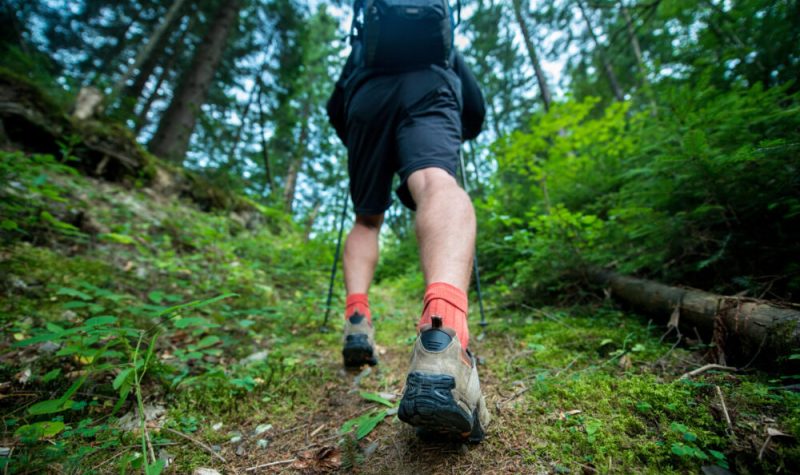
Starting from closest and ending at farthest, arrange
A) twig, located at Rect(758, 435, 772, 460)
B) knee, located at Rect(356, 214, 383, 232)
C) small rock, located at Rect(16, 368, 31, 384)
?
twig, located at Rect(758, 435, 772, 460), small rock, located at Rect(16, 368, 31, 384), knee, located at Rect(356, 214, 383, 232)

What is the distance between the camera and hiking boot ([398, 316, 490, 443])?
2.71 feet

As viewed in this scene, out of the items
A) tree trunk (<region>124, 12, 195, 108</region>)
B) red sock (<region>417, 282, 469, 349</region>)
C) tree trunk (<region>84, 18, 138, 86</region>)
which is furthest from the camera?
tree trunk (<region>84, 18, 138, 86</region>)

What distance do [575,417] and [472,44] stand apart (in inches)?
520

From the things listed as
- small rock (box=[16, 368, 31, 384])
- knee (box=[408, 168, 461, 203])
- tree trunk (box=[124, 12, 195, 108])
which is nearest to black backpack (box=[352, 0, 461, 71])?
knee (box=[408, 168, 461, 203])

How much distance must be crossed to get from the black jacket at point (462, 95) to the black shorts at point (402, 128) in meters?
0.19

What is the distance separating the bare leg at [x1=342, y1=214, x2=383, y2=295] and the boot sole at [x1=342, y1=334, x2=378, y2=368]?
26 centimetres

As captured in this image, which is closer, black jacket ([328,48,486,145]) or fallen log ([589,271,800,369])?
fallen log ([589,271,800,369])

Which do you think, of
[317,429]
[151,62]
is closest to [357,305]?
[317,429]

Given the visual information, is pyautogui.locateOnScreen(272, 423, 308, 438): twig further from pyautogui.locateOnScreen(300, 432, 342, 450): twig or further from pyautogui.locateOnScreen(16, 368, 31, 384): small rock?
pyautogui.locateOnScreen(16, 368, 31, 384): small rock

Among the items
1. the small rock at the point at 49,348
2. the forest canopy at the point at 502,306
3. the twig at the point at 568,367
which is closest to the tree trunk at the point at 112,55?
the forest canopy at the point at 502,306

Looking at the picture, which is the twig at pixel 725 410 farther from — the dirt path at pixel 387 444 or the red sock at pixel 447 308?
the red sock at pixel 447 308

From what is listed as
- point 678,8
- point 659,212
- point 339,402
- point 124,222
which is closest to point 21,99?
point 124,222

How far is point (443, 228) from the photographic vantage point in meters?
1.18

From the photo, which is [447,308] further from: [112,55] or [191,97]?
[112,55]
